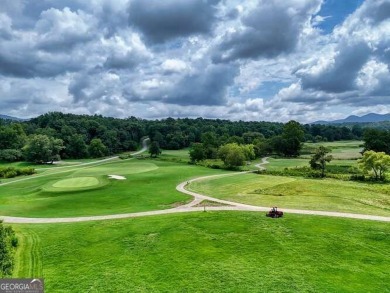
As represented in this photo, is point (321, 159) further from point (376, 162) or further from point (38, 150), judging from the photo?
point (38, 150)

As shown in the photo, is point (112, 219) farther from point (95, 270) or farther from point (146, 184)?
point (146, 184)

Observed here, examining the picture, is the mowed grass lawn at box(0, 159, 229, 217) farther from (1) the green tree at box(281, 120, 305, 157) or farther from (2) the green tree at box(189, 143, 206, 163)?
(1) the green tree at box(281, 120, 305, 157)

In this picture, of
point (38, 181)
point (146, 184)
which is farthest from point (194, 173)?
point (38, 181)

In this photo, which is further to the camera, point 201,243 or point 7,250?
point 201,243

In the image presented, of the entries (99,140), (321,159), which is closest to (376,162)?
(321,159)

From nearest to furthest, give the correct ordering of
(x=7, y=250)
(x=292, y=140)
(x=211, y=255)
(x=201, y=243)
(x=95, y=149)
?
(x=7, y=250)
(x=211, y=255)
(x=201, y=243)
(x=292, y=140)
(x=95, y=149)

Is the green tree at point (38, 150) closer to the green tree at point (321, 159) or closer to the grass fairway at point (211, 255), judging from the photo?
the green tree at point (321, 159)

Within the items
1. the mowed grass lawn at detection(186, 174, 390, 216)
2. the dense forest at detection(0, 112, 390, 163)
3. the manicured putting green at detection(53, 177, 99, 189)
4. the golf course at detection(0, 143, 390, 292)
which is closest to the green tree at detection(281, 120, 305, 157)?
the dense forest at detection(0, 112, 390, 163)
